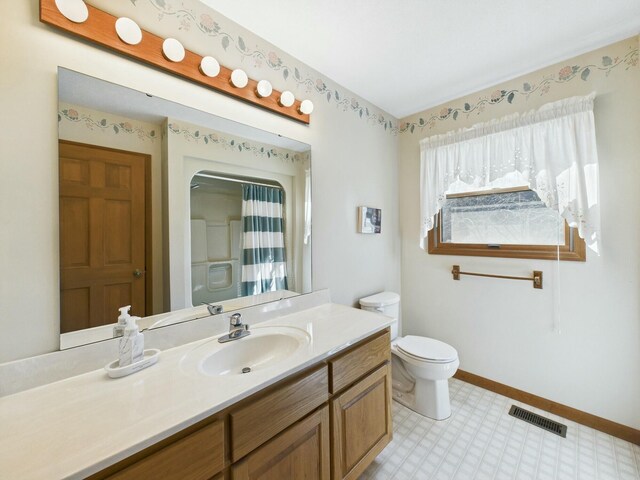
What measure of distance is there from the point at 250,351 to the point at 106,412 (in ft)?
1.89

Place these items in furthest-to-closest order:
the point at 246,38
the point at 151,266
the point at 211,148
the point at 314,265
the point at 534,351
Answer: the point at 534,351 < the point at 314,265 < the point at 246,38 < the point at 211,148 < the point at 151,266

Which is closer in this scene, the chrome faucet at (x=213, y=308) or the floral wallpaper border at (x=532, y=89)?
the chrome faucet at (x=213, y=308)

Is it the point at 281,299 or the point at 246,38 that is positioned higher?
the point at 246,38

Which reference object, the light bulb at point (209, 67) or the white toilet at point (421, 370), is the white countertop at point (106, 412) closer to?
the white toilet at point (421, 370)

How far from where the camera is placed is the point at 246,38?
4.67 ft

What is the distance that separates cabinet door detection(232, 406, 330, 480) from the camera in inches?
33.0

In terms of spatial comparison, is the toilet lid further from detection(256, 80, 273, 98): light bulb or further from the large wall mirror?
detection(256, 80, 273, 98): light bulb

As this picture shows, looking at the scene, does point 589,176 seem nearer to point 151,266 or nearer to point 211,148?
point 211,148

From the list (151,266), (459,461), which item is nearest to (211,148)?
(151,266)

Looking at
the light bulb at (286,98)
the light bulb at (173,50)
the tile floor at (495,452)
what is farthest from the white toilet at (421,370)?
the light bulb at (173,50)

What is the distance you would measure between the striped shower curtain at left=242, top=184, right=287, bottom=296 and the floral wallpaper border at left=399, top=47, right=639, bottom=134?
163cm

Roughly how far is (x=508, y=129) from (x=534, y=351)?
1.61 m

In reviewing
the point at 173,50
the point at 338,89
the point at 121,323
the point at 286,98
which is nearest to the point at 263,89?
the point at 286,98

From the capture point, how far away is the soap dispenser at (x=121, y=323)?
0.99 metres
